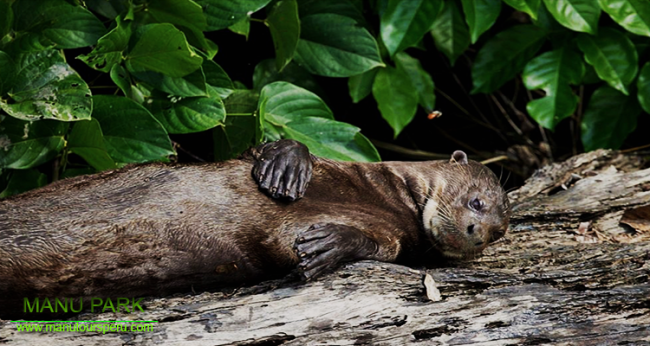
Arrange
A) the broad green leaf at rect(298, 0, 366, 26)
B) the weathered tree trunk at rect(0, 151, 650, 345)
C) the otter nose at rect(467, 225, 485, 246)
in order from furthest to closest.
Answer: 1. the broad green leaf at rect(298, 0, 366, 26)
2. the otter nose at rect(467, 225, 485, 246)
3. the weathered tree trunk at rect(0, 151, 650, 345)

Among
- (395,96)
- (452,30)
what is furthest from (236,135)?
(452,30)

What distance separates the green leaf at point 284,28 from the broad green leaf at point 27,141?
94cm

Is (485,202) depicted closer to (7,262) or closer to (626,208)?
(626,208)

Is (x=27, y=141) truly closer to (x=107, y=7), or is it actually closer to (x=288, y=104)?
(x=107, y=7)

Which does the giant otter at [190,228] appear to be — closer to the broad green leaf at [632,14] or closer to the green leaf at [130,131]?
the green leaf at [130,131]

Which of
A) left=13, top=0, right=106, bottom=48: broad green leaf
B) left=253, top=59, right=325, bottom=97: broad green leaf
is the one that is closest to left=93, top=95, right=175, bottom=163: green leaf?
left=13, top=0, right=106, bottom=48: broad green leaf

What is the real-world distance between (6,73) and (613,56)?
2.59 meters

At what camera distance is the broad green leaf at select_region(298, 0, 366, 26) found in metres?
3.86

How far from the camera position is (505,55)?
4.14 m

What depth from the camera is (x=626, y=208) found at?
3221 millimetres

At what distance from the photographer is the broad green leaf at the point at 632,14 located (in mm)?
3738

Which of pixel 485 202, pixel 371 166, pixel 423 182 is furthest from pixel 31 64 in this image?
pixel 485 202

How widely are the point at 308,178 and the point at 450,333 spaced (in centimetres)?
65

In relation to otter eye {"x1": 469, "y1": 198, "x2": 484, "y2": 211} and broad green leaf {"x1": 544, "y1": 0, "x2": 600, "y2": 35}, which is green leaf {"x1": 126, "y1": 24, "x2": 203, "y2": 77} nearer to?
otter eye {"x1": 469, "y1": 198, "x2": 484, "y2": 211}
